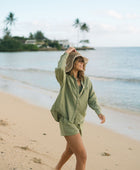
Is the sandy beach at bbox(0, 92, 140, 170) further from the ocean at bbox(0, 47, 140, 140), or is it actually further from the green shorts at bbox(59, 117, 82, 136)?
the ocean at bbox(0, 47, 140, 140)

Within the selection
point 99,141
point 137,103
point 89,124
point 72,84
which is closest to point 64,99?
point 72,84

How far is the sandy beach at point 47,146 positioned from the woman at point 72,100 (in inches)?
36.3

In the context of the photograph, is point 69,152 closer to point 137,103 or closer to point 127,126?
point 127,126

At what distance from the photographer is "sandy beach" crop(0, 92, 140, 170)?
10.9ft

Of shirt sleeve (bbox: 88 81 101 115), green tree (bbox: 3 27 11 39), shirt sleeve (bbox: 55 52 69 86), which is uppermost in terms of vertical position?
green tree (bbox: 3 27 11 39)

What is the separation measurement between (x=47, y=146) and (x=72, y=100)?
1.88 metres

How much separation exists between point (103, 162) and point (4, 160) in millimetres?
1539

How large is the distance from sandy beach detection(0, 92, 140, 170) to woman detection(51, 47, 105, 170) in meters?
0.92

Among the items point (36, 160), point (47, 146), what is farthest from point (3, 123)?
point (36, 160)

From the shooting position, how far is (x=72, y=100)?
2.59 meters

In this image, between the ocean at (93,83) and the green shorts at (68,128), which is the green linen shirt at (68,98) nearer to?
the green shorts at (68,128)

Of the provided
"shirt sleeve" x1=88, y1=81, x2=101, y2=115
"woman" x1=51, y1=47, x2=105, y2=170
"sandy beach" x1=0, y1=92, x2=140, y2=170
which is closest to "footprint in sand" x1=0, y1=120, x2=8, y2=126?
"sandy beach" x1=0, y1=92, x2=140, y2=170

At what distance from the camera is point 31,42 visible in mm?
106625

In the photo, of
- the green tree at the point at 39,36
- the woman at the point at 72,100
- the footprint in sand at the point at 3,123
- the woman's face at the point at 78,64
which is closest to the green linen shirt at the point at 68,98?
the woman at the point at 72,100
